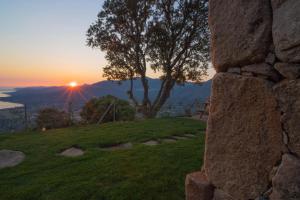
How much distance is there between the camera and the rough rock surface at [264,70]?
207 cm

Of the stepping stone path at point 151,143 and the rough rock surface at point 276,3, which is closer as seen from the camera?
the rough rock surface at point 276,3

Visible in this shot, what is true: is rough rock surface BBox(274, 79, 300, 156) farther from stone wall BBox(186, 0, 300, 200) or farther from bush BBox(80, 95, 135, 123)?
bush BBox(80, 95, 135, 123)

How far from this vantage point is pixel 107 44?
1858 centimetres

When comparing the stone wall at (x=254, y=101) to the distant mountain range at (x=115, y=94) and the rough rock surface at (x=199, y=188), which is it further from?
the distant mountain range at (x=115, y=94)

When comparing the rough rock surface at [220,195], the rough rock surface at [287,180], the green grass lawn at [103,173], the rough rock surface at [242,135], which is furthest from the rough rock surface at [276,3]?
the green grass lawn at [103,173]

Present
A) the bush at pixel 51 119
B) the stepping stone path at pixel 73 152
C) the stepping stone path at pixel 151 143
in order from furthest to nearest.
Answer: the bush at pixel 51 119 → the stepping stone path at pixel 151 143 → the stepping stone path at pixel 73 152

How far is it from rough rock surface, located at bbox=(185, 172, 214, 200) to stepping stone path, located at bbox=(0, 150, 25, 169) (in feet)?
16.1

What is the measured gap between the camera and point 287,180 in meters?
1.99

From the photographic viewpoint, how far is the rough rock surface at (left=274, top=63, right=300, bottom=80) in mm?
1892

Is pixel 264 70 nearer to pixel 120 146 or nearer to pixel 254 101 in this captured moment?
pixel 254 101

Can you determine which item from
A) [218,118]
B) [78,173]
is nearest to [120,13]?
[78,173]

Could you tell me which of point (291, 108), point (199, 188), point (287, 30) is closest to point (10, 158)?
point (199, 188)

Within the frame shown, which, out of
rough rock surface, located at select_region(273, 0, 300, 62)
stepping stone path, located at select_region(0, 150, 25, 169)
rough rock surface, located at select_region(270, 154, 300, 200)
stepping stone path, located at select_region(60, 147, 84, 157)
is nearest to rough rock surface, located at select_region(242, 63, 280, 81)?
rough rock surface, located at select_region(273, 0, 300, 62)

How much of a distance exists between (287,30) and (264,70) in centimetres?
35
